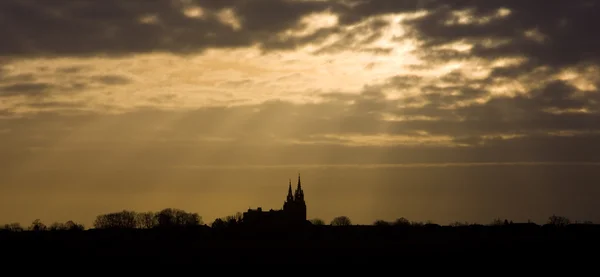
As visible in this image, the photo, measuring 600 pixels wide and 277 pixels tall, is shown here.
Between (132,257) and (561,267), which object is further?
(132,257)

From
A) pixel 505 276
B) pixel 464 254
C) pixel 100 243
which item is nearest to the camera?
pixel 505 276

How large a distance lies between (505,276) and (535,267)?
424 inches

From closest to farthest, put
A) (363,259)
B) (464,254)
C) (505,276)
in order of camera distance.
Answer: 1. (505,276)
2. (363,259)
3. (464,254)

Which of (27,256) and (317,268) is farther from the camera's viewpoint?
(27,256)

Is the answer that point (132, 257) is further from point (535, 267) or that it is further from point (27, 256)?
point (535, 267)

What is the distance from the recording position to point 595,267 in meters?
103

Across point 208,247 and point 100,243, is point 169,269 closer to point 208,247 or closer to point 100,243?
point 208,247

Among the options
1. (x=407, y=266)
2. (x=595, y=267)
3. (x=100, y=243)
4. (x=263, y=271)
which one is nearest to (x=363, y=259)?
(x=407, y=266)

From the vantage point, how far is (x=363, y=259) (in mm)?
118375

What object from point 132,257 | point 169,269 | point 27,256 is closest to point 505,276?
point 169,269

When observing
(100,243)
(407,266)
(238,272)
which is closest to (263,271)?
(238,272)

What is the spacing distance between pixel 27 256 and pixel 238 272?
116ft

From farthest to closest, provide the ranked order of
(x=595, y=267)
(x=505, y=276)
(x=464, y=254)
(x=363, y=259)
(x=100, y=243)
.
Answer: (x=100, y=243) → (x=464, y=254) → (x=363, y=259) → (x=595, y=267) → (x=505, y=276)

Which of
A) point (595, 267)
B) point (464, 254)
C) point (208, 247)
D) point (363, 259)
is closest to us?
point (595, 267)
